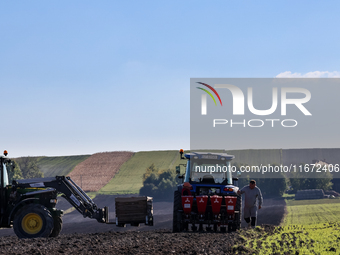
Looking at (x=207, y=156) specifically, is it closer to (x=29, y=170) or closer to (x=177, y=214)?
(x=177, y=214)

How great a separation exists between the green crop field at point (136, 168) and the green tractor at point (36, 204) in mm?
74978

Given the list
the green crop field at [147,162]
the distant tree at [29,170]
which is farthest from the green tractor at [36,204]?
the distant tree at [29,170]

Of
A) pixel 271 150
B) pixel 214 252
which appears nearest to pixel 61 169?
pixel 271 150

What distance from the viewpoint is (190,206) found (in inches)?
616

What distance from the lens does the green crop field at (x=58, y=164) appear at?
11757 cm

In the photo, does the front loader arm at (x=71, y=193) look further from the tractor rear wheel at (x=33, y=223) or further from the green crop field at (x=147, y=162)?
the green crop field at (x=147, y=162)

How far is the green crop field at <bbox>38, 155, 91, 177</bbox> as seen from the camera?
11757 cm

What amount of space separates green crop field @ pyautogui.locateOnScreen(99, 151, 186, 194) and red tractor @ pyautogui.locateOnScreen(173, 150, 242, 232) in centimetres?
7486

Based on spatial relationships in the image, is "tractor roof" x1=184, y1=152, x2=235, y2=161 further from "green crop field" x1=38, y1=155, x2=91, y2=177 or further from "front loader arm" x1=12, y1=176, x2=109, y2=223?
"green crop field" x1=38, y1=155, x2=91, y2=177

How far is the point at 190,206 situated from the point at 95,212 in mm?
3855

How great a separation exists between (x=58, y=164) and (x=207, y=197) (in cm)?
11450

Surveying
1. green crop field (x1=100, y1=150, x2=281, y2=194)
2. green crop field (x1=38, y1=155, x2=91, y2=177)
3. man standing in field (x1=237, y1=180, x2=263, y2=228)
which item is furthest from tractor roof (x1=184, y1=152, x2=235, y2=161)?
green crop field (x1=38, y1=155, x2=91, y2=177)

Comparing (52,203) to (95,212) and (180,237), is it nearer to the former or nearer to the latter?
(95,212)

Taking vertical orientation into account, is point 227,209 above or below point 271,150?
below
